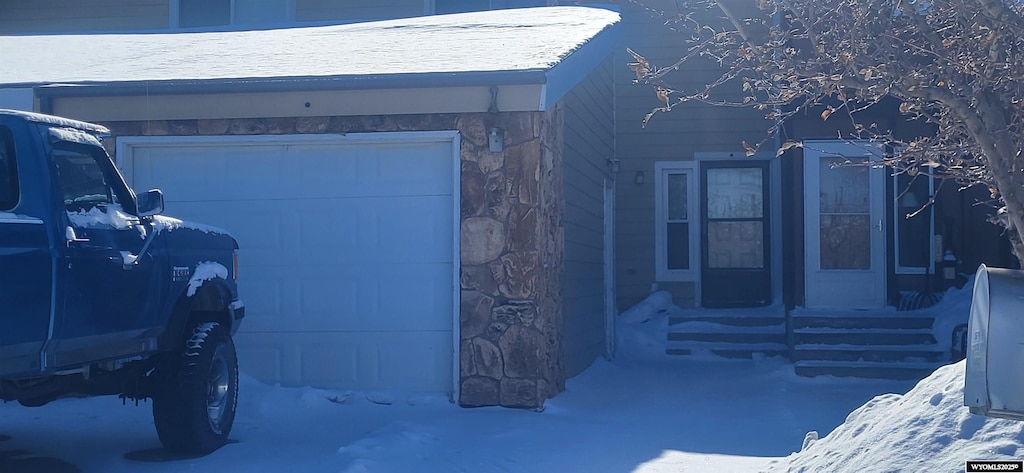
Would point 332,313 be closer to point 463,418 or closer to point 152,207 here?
point 463,418

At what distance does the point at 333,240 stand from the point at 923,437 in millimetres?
5802

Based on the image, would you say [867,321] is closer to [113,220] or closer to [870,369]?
[870,369]

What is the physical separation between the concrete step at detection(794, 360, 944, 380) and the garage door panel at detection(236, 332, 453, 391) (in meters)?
4.89

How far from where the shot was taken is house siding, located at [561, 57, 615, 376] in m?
11.0

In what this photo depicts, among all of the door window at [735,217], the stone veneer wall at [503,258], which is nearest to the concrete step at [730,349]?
the door window at [735,217]

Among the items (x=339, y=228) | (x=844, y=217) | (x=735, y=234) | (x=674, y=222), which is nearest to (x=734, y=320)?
(x=735, y=234)

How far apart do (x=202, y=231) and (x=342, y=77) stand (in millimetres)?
2231

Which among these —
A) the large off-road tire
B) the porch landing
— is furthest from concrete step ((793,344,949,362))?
the large off-road tire

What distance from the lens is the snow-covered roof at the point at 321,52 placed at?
9.38m

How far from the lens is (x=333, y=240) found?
9.70 meters

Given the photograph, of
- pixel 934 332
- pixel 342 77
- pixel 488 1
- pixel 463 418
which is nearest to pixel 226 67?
pixel 342 77

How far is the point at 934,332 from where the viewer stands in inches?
494

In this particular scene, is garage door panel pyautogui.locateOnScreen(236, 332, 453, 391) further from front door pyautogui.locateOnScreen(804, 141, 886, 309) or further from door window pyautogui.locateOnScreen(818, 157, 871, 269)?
door window pyautogui.locateOnScreen(818, 157, 871, 269)

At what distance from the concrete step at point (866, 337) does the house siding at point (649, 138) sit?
108 inches
